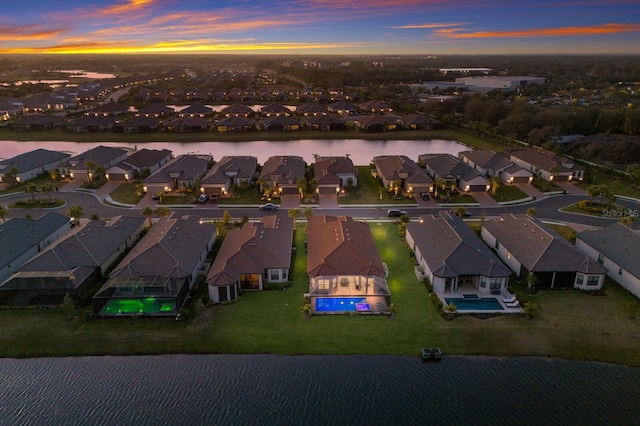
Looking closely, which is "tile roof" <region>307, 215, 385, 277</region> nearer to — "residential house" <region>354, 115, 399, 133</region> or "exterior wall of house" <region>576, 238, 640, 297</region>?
"exterior wall of house" <region>576, 238, 640, 297</region>

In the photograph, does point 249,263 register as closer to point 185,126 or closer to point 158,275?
point 158,275

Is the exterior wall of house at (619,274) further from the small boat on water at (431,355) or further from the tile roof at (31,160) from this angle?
the tile roof at (31,160)

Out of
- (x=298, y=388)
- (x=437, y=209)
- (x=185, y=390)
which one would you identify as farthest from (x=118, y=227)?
(x=437, y=209)

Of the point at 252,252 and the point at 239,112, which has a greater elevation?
the point at 239,112

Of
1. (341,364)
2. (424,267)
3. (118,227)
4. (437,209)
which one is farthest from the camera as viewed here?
(437,209)

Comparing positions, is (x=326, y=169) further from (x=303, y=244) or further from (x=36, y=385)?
(x=36, y=385)

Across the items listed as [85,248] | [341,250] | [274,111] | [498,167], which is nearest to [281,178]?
[341,250]

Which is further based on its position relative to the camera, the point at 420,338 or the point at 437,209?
the point at 437,209
